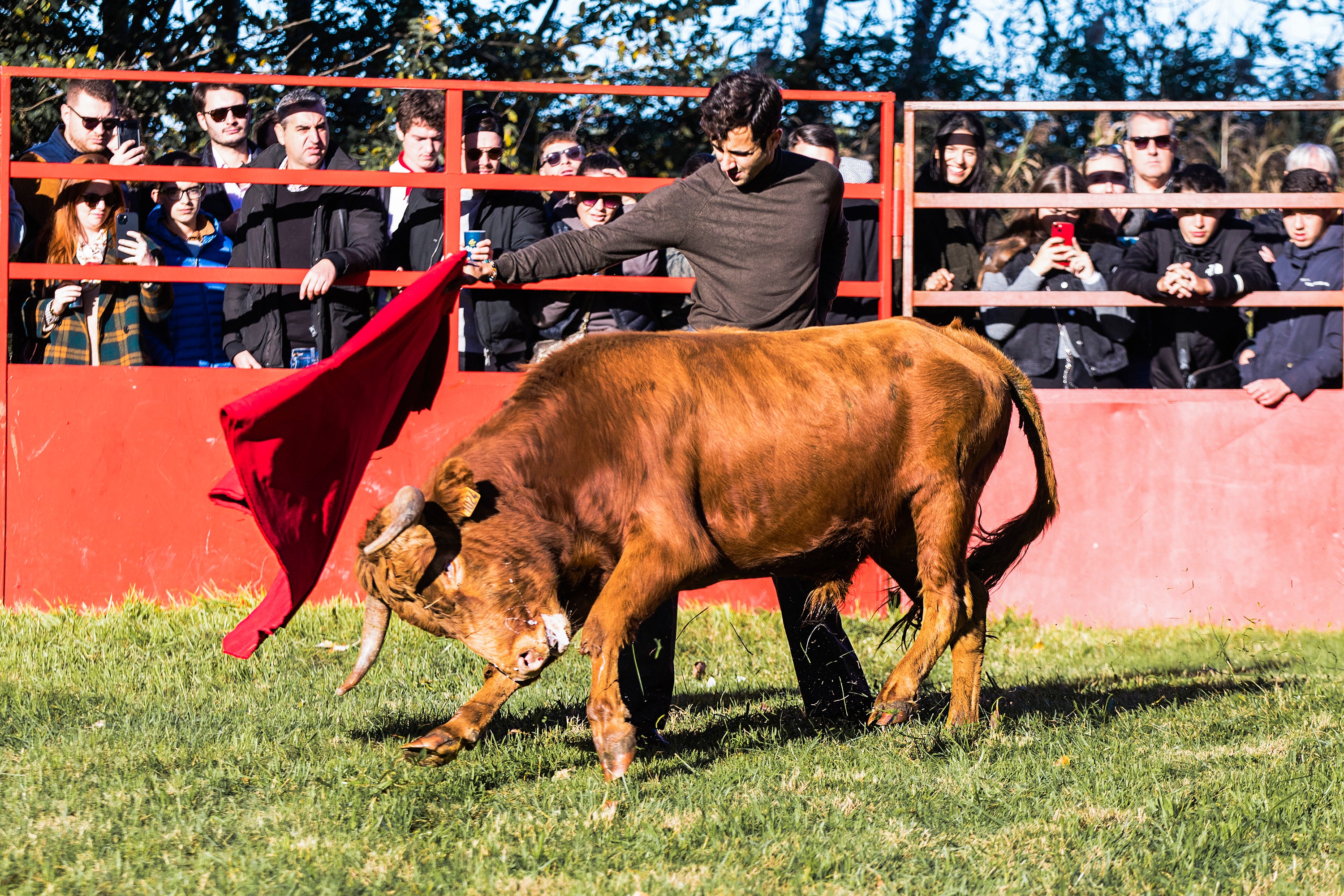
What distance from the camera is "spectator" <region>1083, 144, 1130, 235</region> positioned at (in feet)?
23.9

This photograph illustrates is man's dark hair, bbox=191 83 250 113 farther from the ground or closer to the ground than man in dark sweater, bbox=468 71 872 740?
farther from the ground

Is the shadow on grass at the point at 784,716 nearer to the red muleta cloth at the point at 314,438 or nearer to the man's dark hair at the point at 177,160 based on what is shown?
the red muleta cloth at the point at 314,438

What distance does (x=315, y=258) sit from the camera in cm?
653

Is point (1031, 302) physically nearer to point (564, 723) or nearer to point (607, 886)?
point (564, 723)

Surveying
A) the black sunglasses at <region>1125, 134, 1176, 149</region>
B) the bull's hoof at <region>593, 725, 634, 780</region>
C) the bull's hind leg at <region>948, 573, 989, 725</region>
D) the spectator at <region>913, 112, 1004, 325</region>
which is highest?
the black sunglasses at <region>1125, 134, 1176, 149</region>

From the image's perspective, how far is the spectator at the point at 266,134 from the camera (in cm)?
709

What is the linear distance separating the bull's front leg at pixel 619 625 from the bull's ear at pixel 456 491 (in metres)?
0.46

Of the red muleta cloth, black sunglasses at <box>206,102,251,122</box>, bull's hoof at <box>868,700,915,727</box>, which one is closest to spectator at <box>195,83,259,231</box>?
black sunglasses at <box>206,102,251,122</box>

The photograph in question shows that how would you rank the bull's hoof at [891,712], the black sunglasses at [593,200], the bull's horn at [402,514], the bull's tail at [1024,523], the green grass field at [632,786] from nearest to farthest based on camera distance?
the green grass field at [632,786] < the bull's horn at [402,514] < the bull's hoof at [891,712] < the bull's tail at [1024,523] < the black sunglasses at [593,200]

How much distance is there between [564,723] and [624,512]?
106 cm

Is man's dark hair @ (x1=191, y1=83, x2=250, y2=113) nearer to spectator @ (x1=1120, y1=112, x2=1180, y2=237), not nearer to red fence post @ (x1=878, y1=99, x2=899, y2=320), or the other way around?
red fence post @ (x1=878, y1=99, x2=899, y2=320)

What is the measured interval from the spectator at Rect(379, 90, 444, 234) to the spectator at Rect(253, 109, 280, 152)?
70cm

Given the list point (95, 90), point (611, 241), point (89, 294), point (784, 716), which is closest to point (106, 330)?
point (89, 294)

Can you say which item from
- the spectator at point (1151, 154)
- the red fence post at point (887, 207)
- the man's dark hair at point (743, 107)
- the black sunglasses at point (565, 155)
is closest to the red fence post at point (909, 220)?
the red fence post at point (887, 207)
